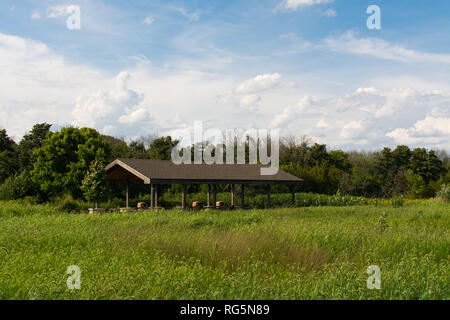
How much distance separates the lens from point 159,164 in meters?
25.8

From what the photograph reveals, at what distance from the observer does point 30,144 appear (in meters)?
35.6

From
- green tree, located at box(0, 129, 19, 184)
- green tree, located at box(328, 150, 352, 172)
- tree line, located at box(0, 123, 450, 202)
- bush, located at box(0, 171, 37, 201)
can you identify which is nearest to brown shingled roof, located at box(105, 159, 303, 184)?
tree line, located at box(0, 123, 450, 202)

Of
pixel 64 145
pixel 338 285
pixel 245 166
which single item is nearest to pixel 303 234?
pixel 338 285

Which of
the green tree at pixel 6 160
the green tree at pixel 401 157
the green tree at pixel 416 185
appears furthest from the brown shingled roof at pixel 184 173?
the green tree at pixel 401 157

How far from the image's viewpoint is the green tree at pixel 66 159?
29016 millimetres

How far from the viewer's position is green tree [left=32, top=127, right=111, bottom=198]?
2902 centimetres

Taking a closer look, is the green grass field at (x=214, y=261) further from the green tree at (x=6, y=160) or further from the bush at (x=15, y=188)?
the green tree at (x=6, y=160)

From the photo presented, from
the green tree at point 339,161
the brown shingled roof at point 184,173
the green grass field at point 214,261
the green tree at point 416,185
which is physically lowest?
the green grass field at point 214,261

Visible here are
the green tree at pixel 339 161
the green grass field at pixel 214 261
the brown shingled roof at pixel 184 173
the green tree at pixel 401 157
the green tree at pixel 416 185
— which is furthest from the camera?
the green tree at pixel 401 157

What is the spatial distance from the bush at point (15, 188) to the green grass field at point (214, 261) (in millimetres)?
13252

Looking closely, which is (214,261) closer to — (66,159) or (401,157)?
(66,159)

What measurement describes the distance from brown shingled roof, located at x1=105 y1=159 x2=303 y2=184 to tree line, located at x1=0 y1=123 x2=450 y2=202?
133 centimetres

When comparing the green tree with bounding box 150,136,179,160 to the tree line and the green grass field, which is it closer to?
the tree line
